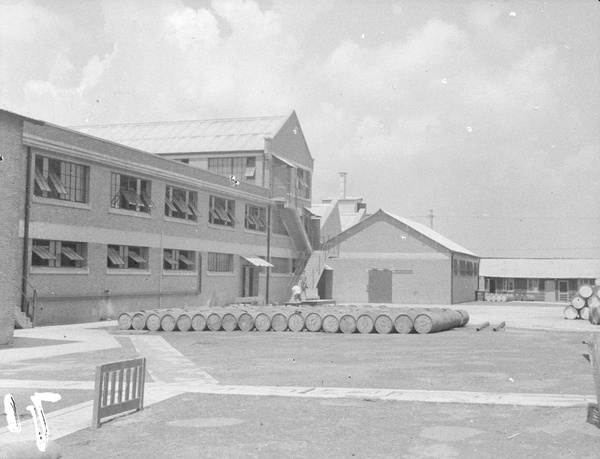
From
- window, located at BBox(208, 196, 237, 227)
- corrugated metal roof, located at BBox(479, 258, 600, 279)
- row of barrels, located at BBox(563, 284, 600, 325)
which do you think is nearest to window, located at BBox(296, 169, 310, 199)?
window, located at BBox(208, 196, 237, 227)

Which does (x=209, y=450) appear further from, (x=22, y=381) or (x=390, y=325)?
(x=390, y=325)

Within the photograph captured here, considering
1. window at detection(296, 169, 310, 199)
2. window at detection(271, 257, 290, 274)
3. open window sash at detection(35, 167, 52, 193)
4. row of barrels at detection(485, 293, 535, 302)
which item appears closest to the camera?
open window sash at detection(35, 167, 52, 193)

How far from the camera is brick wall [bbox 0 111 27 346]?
19906 millimetres

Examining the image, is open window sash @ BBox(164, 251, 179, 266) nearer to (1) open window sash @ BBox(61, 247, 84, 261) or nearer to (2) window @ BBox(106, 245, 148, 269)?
(2) window @ BBox(106, 245, 148, 269)

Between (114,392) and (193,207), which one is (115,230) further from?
(114,392)

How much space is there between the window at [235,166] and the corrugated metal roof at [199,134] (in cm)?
71

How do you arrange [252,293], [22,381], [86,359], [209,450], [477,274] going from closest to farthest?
[209,450], [22,381], [86,359], [252,293], [477,274]

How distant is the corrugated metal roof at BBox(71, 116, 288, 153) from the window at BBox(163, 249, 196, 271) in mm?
12562

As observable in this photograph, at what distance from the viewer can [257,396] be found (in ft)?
41.2

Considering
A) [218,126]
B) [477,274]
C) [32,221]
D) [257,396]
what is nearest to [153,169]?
[32,221]

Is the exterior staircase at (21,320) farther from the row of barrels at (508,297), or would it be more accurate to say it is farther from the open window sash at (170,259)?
the row of barrels at (508,297)

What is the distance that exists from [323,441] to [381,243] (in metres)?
48.3

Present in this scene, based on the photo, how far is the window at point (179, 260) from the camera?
37.9 meters

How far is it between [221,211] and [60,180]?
15019 millimetres
